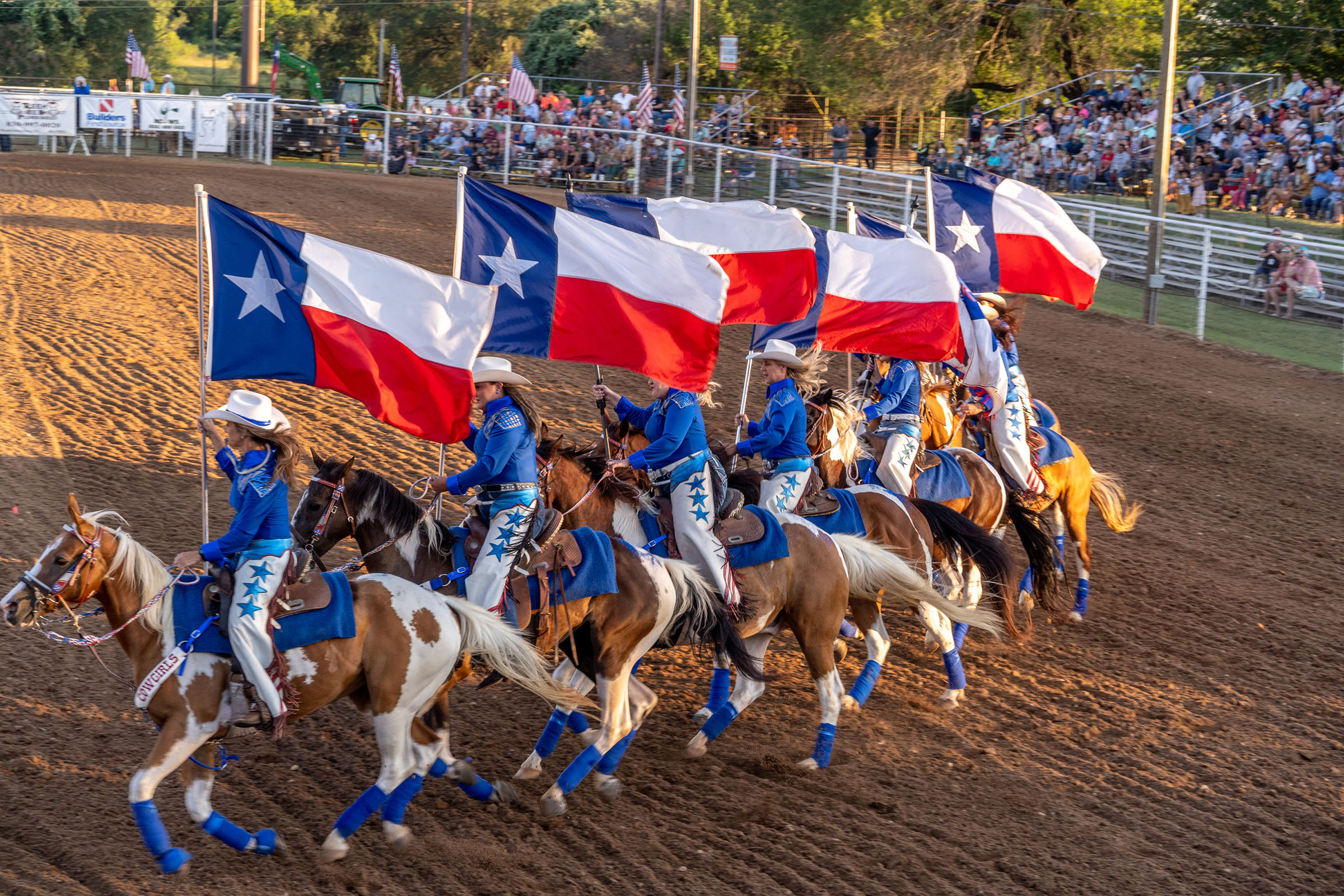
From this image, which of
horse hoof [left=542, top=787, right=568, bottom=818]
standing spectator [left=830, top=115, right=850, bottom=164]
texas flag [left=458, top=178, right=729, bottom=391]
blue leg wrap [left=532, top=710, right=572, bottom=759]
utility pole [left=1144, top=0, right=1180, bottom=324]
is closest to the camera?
horse hoof [left=542, top=787, right=568, bottom=818]

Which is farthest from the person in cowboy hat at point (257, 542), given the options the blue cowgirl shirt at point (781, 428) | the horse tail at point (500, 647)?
the blue cowgirl shirt at point (781, 428)

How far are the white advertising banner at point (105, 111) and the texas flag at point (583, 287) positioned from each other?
24.8 m

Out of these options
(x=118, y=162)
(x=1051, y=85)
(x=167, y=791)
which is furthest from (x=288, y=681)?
(x=1051, y=85)

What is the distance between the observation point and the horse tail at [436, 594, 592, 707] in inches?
256

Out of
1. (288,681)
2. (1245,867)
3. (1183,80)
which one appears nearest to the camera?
(288,681)

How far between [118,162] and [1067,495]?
24.6m

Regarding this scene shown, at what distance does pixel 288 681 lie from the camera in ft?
20.0

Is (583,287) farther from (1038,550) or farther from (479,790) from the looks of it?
(1038,550)

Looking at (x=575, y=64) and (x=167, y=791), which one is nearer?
(x=167, y=791)

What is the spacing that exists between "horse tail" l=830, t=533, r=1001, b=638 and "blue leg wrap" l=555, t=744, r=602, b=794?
2.07 m

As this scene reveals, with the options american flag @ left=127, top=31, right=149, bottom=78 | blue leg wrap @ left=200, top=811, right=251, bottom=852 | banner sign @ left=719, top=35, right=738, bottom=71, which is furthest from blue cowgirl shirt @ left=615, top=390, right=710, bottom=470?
american flag @ left=127, top=31, right=149, bottom=78

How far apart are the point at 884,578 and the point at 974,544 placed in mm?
1078

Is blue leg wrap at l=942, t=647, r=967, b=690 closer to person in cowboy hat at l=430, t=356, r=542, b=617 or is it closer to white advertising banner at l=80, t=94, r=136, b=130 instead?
person in cowboy hat at l=430, t=356, r=542, b=617

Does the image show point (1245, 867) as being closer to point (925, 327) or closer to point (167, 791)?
point (925, 327)
